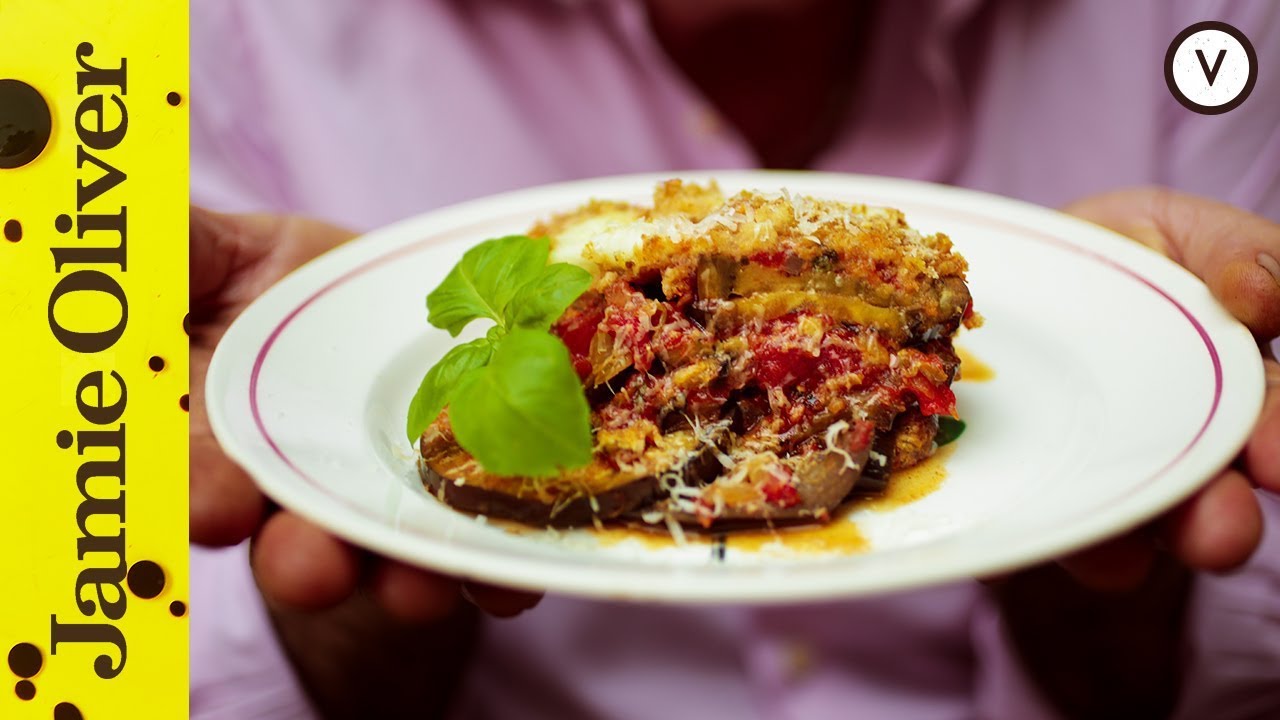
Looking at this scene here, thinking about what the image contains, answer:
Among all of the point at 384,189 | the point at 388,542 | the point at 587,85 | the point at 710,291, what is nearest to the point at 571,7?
the point at 587,85

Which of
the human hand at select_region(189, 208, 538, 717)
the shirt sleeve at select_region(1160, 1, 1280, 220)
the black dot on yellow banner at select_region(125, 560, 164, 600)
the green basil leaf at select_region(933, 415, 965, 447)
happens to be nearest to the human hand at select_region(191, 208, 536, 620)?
Answer: the human hand at select_region(189, 208, 538, 717)

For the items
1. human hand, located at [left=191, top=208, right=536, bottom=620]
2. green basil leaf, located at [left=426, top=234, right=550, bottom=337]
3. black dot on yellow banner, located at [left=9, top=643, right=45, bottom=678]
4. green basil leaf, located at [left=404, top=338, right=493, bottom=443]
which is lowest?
black dot on yellow banner, located at [left=9, top=643, right=45, bottom=678]

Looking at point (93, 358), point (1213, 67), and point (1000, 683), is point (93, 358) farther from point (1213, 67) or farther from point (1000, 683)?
point (1000, 683)

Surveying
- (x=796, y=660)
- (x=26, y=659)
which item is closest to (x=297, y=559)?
(x=26, y=659)

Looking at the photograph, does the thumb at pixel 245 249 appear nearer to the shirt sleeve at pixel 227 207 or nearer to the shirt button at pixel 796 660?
the shirt sleeve at pixel 227 207

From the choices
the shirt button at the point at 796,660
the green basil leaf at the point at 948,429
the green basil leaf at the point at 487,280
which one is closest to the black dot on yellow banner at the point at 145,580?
the green basil leaf at the point at 487,280

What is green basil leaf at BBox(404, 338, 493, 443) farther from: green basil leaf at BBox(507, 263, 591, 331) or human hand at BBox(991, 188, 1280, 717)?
human hand at BBox(991, 188, 1280, 717)
